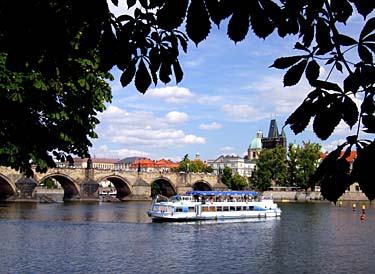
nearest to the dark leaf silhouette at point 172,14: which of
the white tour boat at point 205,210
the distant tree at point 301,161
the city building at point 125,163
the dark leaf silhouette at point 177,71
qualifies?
the dark leaf silhouette at point 177,71

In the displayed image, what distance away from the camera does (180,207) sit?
38.2 metres

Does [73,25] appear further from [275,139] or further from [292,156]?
[275,139]

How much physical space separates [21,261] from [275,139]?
118269mm

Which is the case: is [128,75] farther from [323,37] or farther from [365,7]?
[365,7]

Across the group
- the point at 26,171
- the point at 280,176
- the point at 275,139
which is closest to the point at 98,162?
the point at 275,139

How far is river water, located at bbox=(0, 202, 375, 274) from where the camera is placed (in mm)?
18641

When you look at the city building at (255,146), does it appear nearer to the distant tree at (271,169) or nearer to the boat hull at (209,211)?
the distant tree at (271,169)

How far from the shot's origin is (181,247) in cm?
2392

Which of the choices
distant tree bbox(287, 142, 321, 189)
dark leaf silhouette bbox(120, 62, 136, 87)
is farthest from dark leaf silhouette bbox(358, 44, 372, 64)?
distant tree bbox(287, 142, 321, 189)

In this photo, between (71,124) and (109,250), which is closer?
(71,124)

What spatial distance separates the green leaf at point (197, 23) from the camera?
226 centimetres

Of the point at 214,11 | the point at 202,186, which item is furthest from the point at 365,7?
the point at 202,186

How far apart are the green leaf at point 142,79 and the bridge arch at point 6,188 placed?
6259 cm

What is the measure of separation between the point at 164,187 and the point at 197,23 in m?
84.9
